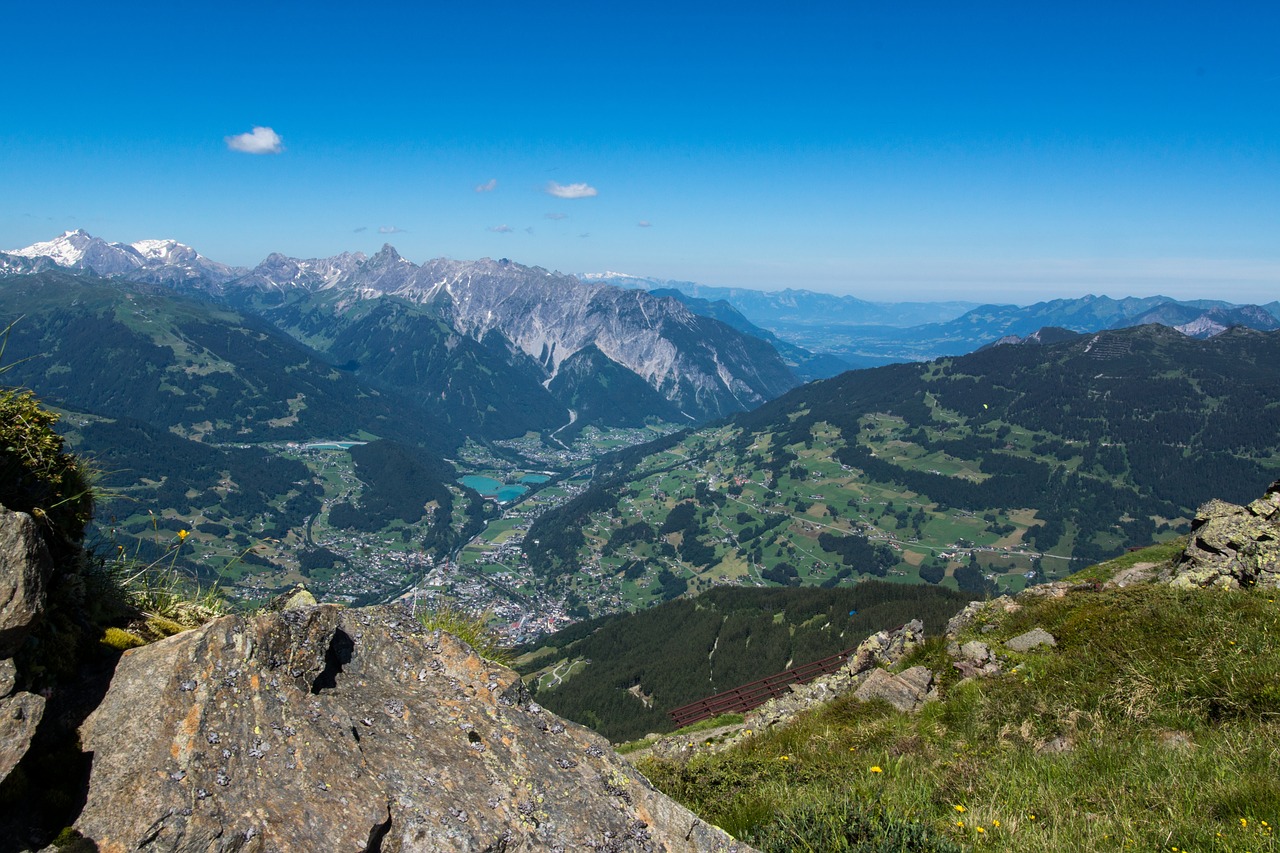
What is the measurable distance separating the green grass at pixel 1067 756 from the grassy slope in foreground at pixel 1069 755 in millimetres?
30

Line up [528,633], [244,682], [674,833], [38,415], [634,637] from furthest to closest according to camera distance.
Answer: [528,633], [634,637], [674,833], [244,682], [38,415]

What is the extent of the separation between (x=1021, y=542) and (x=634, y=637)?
14413 centimetres

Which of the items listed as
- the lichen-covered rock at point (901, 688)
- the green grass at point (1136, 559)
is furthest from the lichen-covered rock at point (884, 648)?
the green grass at point (1136, 559)

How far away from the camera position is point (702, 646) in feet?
360

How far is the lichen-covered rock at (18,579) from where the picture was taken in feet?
13.5

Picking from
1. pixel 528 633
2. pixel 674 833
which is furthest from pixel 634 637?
pixel 674 833

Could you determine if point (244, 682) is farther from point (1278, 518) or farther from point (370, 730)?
point (1278, 518)

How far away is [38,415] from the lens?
512cm

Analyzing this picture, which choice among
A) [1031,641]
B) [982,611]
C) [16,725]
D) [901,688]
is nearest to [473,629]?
[16,725]

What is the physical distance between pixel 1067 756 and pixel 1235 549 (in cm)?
1399

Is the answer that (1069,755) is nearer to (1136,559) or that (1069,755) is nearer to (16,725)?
(16,725)

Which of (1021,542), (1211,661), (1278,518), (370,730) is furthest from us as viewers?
(1021,542)

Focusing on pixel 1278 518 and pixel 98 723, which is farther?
pixel 1278 518

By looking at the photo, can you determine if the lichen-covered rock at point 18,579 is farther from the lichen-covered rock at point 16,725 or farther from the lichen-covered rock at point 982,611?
the lichen-covered rock at point 982,611
